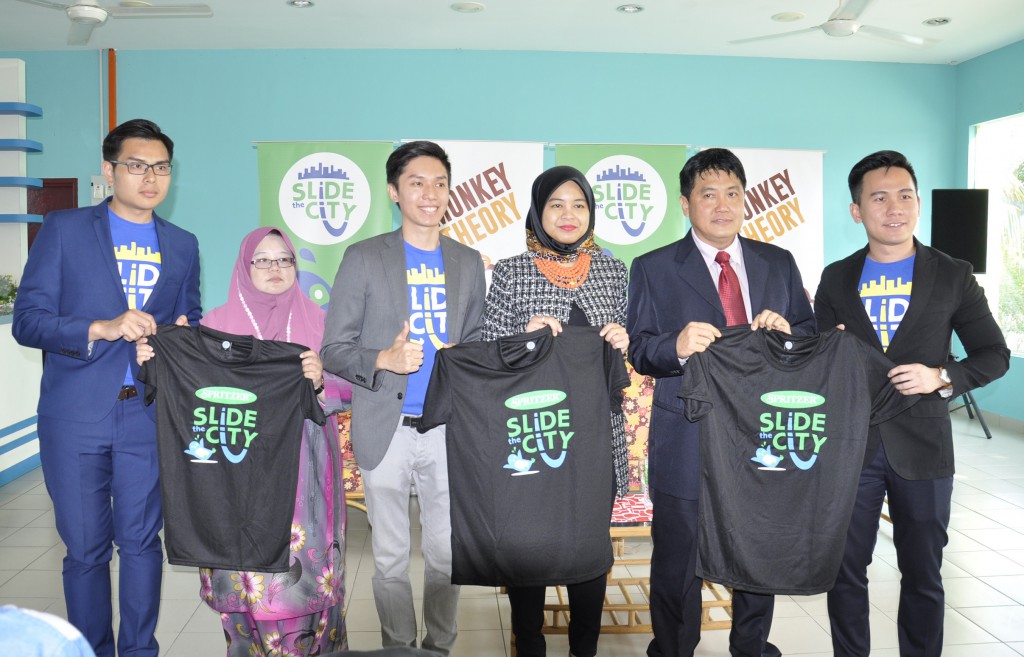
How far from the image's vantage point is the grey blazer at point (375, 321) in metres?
2.33

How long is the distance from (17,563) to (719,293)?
3681mm

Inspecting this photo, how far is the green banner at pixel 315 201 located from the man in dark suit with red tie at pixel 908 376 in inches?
194

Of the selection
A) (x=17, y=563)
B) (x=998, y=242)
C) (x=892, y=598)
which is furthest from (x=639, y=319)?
(x=998, y=242)

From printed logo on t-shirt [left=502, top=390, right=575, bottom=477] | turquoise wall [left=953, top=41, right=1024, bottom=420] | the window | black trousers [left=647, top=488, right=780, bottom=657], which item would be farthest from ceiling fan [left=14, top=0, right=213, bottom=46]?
the window

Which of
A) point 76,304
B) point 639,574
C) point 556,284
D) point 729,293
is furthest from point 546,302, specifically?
point 639,574

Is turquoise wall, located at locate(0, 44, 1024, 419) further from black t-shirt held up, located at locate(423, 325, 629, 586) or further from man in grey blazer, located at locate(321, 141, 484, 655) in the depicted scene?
black t-shirt held up, located at locate(423, 325, 629, 586)

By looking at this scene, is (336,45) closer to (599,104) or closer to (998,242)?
(599,104)

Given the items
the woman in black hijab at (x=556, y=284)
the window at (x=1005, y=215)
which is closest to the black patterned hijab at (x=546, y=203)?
the woman in black hijab at (x=556, y=284)

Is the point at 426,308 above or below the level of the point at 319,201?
below

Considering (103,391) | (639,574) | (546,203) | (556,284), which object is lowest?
(639,574)

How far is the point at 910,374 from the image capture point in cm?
219

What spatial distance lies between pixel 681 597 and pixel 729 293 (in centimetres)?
95

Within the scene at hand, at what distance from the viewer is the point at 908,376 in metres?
2.19

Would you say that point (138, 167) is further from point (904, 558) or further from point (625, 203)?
Result: point (625, 203)
